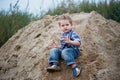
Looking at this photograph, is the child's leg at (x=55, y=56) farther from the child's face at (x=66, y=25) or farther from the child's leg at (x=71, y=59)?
the child's face at (x=66, y=25)

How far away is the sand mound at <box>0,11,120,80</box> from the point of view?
425cm

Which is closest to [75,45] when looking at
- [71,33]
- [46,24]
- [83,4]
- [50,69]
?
[71,33]

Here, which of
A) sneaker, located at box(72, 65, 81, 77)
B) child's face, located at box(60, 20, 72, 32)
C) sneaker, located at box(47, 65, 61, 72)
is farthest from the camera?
child's face, located at box(60, 20, 72, 32)

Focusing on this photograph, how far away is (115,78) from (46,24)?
243cm

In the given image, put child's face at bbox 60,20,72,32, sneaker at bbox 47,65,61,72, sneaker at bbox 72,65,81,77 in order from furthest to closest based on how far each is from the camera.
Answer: child's face at bbox 60,20,72,32 → sneaker at bbox 47,65,61,72 → sneaker at bbox 72,65,81,77

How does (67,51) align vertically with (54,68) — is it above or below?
above

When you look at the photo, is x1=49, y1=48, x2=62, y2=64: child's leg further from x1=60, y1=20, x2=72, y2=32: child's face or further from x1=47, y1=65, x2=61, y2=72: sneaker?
x1=60, y1=20, x2=72, y2=32: child's face

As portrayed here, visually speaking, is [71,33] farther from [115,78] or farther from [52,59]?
[115,78]

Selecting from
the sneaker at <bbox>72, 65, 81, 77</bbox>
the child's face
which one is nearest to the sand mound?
the sneaker at <bbox>72, 65, 81, 77</bbox>

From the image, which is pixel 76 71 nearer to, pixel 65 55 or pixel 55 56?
pixel 65 55

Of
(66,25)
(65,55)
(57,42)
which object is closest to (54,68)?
(65,55)

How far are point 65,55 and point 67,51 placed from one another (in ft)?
0.26

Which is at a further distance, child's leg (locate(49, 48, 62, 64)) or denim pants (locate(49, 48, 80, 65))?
child's leg (locate(49, 48, 62, 64))

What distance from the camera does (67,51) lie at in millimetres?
4199
